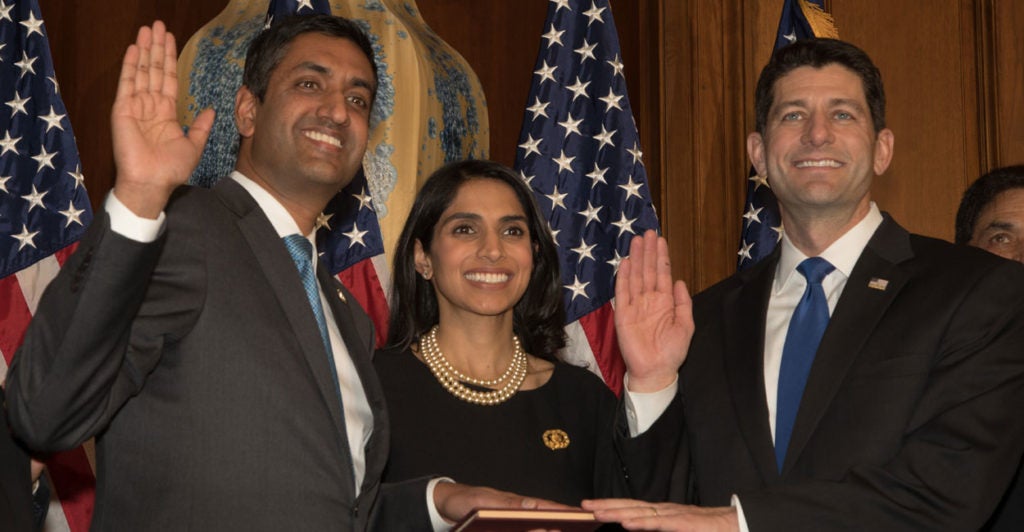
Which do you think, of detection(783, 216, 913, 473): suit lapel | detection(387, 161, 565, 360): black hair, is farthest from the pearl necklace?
detection(783, 216, 913, 473): suit lapel

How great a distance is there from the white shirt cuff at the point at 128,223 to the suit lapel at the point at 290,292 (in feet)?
1.54

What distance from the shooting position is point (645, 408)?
2.89 meters

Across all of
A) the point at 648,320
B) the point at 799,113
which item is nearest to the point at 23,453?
the point at 648,320

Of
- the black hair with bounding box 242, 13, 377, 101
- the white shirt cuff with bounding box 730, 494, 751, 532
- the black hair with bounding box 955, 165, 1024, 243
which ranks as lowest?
the white shirt cuff with bounding box 730, 494, 751, 532

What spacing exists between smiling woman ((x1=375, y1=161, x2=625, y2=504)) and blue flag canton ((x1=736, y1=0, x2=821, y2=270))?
143 centimetres

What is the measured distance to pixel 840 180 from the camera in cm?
293

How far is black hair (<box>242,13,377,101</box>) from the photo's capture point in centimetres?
300

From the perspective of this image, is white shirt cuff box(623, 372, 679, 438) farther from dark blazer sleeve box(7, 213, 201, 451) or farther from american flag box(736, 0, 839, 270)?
american flag box(736, 0, 839, 270)

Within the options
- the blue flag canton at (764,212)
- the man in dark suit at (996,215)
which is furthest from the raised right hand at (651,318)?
the blue flag canton at (764,212)

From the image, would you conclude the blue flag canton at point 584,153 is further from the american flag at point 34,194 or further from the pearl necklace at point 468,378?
the american flag at point 34,194

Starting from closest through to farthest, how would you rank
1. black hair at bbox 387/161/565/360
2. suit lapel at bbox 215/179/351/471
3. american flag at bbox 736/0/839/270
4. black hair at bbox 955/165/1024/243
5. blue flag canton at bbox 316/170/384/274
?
suit lapel at bbox 215/179/351/471 → black hair at bbox 387/161/565/360 → black hair at bbox 955/165/1024/243 → blue flag canton at bbox 316/170/384/274 → american flag at bbox 736/0/839/270

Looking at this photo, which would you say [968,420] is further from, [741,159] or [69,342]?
[741,159]

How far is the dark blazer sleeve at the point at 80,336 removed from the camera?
6.45 ft

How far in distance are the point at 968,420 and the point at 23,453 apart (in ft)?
6.26
